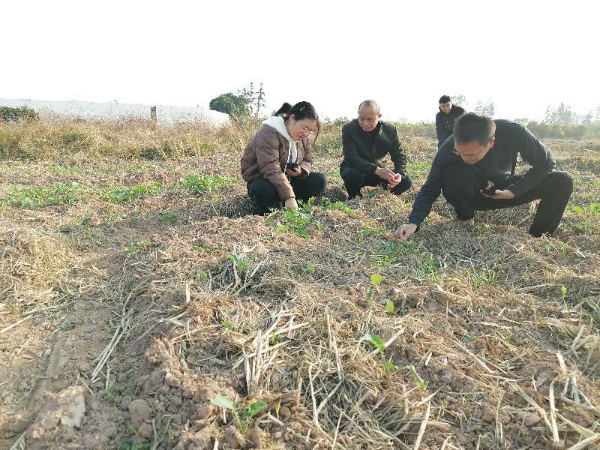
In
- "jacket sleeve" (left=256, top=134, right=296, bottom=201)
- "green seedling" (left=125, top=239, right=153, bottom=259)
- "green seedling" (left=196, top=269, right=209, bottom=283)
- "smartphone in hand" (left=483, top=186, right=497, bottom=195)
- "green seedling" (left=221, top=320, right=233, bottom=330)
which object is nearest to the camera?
"green seedling" (left=221, top=320, right=233, bottom=330)

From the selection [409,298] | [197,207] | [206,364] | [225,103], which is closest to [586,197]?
[409,298]

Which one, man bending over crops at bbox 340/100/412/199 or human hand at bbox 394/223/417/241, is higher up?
man bending over crops at bbox 340/100/412/199

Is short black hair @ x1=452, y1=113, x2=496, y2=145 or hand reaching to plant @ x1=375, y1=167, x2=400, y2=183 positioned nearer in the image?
short black hair @ x1=452, y1=113, x2=496, y2=145

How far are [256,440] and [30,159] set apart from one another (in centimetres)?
911

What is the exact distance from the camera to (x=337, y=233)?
3387 millimetres

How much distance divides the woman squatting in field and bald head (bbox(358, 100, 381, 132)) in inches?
24.8

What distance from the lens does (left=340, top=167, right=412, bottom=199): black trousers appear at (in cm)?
477

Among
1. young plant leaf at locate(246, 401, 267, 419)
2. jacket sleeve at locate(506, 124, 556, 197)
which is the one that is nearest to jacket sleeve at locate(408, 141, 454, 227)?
jacket sleeve at locate(506, 124, 556, 197)

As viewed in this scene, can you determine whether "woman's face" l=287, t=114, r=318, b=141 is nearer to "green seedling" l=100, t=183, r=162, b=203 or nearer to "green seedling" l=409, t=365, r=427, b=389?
"green seedling" l=100, t=183, r=162, b=203

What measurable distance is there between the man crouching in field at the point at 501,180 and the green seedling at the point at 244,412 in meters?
1.98

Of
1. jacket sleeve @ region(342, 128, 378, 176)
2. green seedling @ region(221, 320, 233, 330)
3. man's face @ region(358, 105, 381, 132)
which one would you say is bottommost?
green seedling @ region(221, 320, 233, 330)

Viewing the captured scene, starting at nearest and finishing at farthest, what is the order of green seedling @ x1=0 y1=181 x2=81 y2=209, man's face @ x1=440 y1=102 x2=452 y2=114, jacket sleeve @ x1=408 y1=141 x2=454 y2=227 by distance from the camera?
jacket sleeve @ x1=408 y1=141 x2=454 y2=227, green seedling @ x1=0 y1=181 x2=81 y2=209, man's face @ x1=440 y1=102 x2=452 y2=114

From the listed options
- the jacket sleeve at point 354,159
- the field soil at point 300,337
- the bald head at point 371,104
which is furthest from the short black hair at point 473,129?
the jacket sleeve at point 354,159

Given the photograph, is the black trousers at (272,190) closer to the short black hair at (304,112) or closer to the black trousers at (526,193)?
the short black hair at (304,112)
